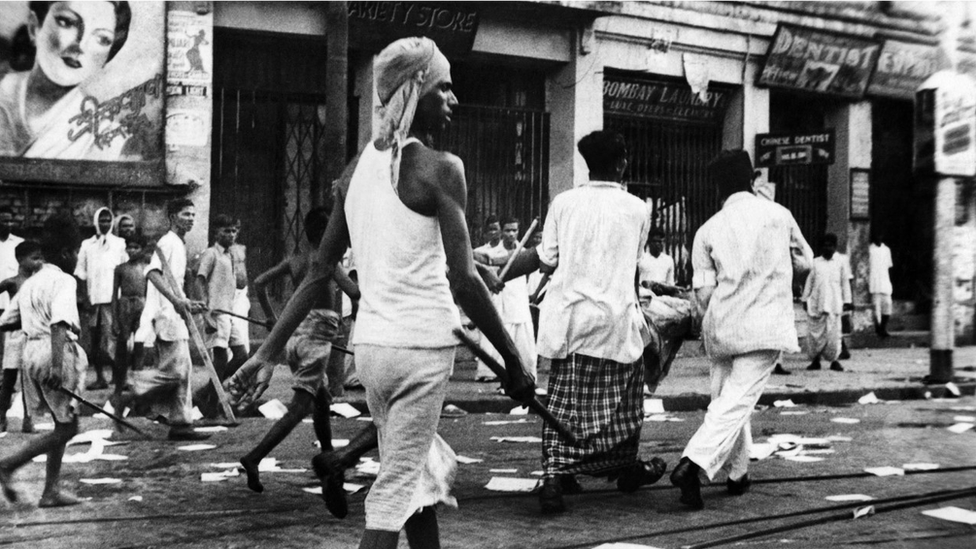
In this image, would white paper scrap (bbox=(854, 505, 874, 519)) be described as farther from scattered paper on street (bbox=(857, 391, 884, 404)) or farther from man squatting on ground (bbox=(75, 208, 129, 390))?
man squatting on ground (bbox=(75, 208, 129, 390))

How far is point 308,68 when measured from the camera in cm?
1612

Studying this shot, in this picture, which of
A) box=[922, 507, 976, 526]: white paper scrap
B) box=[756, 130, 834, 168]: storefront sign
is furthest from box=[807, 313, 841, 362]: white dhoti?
box=[922, 507, 976, 526]: white paper scrap

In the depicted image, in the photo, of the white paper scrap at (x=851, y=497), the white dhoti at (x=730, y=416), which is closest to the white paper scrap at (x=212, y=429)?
the white dhoti at (x=730, y=416)

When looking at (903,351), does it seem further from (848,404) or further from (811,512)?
(811,512)

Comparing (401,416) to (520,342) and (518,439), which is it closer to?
(518,439)

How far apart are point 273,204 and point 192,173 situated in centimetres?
122

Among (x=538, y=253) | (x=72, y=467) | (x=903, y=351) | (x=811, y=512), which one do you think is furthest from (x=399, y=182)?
(x=903, y=351)

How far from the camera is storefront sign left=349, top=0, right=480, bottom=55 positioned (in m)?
16.2

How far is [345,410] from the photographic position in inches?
421

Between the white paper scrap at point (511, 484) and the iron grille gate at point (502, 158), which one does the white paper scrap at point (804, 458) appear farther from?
the iron grille gate at point (502, 158)

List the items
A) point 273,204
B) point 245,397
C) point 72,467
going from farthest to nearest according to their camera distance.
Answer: point 273,204, point 72,467, point 245,397

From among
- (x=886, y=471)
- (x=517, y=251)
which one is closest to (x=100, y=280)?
(x=517, y=251)

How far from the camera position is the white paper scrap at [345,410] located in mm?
10617

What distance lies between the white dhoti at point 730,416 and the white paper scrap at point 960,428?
3.73m
